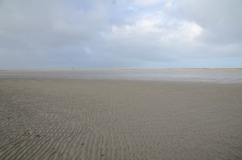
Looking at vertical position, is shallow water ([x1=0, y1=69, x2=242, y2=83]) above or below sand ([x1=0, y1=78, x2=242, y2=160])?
above

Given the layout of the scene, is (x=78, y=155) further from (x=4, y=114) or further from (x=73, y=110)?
(x=4, y=114)

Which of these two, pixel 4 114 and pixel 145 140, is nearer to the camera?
pixel 145 140

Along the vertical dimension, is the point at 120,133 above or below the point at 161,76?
below

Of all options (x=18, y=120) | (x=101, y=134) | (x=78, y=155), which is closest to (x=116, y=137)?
(x=101, y=134)

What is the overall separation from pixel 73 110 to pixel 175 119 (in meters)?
5.21

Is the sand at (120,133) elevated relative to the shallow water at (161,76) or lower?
lower

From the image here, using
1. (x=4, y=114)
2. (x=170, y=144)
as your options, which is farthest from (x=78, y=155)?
(x=4, y=114)

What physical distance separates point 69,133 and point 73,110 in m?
2.72

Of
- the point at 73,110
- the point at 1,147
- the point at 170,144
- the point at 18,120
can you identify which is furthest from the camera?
the point at 73,110

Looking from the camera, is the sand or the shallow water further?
the shallow water

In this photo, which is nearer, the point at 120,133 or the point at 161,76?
the point at 120,133

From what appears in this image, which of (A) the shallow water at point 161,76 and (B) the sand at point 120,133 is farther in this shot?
(A) the shallow water at point 161,76

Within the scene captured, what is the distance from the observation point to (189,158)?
148 inches

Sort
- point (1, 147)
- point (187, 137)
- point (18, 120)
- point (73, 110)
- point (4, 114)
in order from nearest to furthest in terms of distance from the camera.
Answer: point (1, 147) < point (187, 137) < point (18, 120) < point (4, 114) < point (73, 110)
